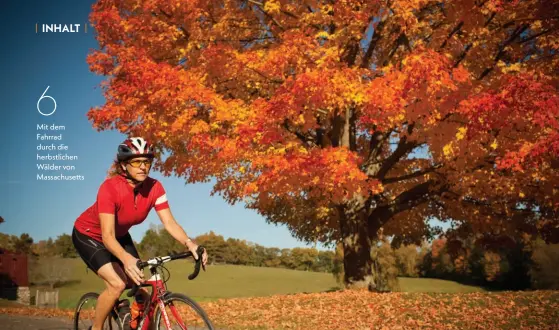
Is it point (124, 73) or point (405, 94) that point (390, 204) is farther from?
point (124, 73)

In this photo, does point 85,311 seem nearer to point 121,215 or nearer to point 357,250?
point 121,215

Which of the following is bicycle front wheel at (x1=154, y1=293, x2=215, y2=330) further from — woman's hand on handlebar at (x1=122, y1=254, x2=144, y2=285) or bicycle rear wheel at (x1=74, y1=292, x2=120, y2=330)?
bicycle rear wheel at (x1=74, y1=292, x2=120, y2=330)

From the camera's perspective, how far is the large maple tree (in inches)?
498

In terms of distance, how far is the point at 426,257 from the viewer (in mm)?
60594

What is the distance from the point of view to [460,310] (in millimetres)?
12000

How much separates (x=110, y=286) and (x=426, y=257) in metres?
59.9

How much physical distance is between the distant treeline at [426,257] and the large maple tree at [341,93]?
5442mm

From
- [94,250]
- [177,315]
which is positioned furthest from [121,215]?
[177,315]

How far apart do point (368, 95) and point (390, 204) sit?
6.75 meters

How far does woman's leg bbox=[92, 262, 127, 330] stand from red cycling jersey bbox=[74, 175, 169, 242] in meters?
Result: 0.41

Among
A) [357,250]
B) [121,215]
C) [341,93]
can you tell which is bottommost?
[357,250]

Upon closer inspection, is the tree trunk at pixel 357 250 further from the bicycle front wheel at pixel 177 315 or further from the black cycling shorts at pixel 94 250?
the bicycle front wheel at pixel 177 315

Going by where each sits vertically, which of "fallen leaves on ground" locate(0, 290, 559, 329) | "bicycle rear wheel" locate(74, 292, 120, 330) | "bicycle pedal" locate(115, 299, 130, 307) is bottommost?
"fallen leaves on ground" locate(0, 290, 559, 329)

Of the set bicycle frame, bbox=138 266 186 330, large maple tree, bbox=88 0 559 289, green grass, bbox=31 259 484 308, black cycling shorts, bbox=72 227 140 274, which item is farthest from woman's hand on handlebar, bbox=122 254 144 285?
green grass, bbox=31 259 484 308
